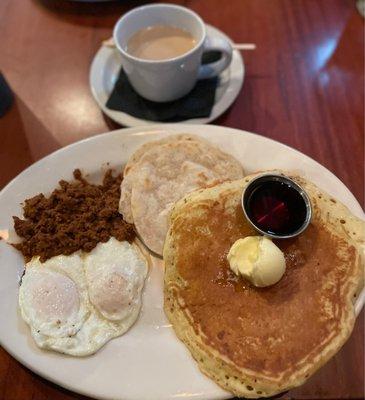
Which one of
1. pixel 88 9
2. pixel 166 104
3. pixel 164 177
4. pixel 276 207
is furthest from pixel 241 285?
pixel 88 9

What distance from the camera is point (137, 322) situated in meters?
1.46

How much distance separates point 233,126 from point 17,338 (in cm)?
130

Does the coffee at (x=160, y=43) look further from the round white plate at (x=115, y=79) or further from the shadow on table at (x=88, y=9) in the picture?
the shadow on table at (x=88, y=9)

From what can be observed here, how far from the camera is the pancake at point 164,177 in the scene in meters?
1.57

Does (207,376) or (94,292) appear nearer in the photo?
(207,376)

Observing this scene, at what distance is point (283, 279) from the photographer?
1413 mm

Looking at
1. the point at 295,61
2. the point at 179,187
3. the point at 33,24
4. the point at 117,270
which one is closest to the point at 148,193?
the point at 179,187

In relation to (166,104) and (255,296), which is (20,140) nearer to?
(166,104)

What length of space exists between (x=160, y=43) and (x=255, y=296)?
4.03 feet

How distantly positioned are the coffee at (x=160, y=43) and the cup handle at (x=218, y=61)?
0.31 feet

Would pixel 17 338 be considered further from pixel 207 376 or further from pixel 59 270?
pixel 207 376

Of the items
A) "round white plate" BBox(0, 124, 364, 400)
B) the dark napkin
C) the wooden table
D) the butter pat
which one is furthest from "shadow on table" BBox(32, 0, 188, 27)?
the butter pat

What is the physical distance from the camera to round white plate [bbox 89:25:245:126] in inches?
74.6

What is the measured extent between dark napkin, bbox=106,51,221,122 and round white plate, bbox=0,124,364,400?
0.13 meters
